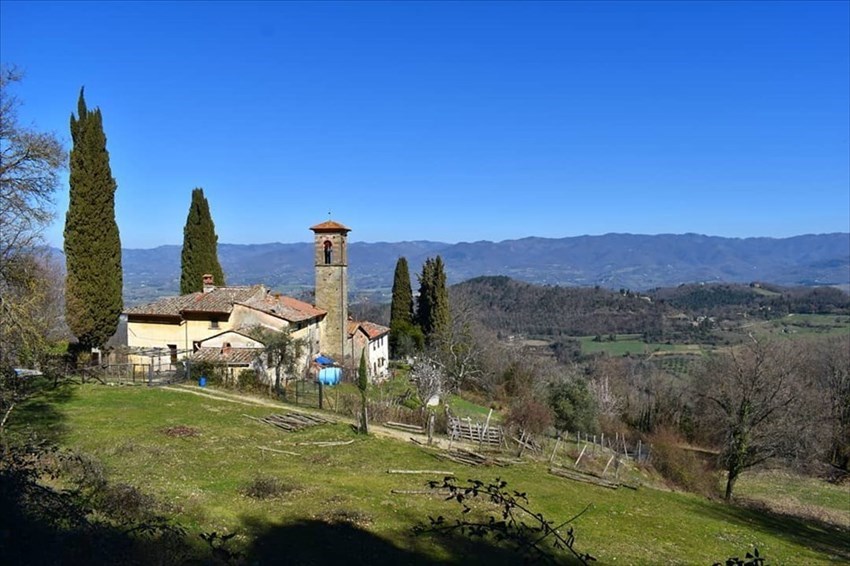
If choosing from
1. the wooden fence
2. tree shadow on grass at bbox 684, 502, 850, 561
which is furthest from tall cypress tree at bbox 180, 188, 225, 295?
tree shadow on grass at bbox 684, 502, 850, 561

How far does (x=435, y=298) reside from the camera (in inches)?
2096

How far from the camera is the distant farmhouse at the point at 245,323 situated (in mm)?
32406

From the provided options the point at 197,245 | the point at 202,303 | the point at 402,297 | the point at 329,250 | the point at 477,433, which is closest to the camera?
the point at 477,433

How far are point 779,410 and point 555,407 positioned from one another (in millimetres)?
12398

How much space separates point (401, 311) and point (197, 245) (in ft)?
64.3

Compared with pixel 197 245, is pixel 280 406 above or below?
below

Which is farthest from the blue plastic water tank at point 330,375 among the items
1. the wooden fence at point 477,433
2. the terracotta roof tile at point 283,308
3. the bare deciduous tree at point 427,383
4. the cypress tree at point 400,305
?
the cypress tree at point 400,305

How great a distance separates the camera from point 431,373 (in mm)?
36906

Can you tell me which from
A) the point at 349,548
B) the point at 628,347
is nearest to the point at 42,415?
the point at 349,548

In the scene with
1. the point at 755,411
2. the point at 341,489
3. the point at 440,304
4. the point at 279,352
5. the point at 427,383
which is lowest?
the point at 427,383

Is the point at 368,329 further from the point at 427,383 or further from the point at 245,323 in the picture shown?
the point at 245,323

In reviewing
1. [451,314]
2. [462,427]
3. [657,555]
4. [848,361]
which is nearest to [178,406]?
[462,427]

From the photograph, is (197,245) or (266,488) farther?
(197,245)

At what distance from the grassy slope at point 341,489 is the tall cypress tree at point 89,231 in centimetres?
621
